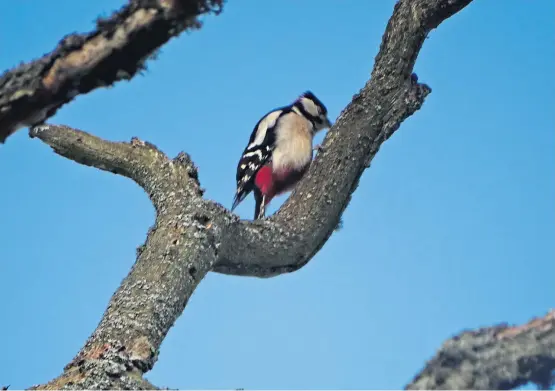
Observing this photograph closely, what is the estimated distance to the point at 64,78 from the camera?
4.74 feet

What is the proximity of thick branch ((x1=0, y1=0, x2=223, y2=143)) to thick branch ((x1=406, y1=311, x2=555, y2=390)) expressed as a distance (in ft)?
4.14

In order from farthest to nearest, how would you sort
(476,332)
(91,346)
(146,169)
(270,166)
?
(270,166)
(146,169)
(91,346)
(476,332)

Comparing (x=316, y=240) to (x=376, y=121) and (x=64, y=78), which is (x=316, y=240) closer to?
(x=376, y=121)

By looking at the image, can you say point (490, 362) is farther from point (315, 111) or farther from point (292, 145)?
point (315, 111)

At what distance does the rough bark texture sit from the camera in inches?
101

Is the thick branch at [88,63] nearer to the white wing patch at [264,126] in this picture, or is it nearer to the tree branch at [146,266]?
the tree branch at [146,266]

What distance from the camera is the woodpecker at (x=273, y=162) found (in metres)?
6.71

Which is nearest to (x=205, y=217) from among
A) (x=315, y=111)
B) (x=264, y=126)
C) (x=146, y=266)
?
(x=146, y=266)

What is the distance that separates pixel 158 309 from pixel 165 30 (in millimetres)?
1764

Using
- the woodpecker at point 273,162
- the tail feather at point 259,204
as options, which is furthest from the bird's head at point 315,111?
the tail feather at point 259,204

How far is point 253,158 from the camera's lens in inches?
270

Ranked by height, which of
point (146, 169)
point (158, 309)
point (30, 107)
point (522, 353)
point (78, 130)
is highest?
point (78, 130)

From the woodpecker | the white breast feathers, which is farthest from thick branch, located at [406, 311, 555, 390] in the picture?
the white breast feathers

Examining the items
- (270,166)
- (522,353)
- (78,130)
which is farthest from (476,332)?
(270,166)
